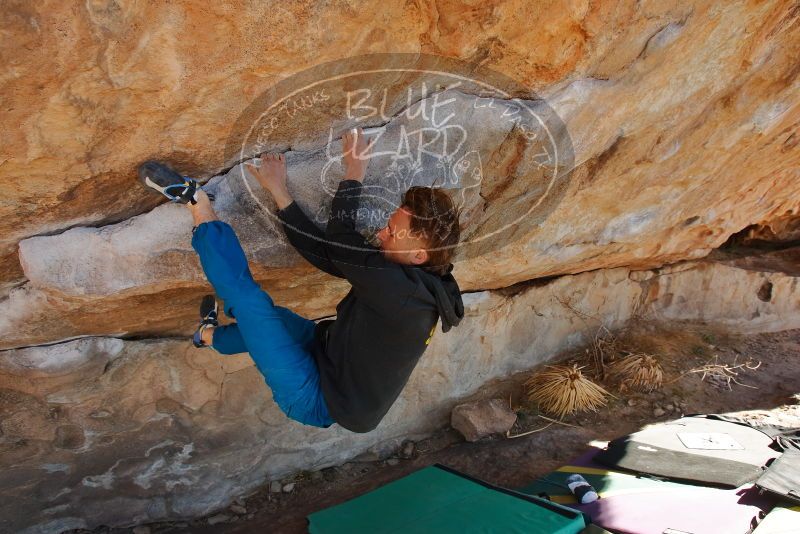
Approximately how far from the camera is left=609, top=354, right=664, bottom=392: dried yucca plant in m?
4.14

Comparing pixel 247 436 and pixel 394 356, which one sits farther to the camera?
pixel 247 436

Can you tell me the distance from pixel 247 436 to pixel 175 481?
0.38m

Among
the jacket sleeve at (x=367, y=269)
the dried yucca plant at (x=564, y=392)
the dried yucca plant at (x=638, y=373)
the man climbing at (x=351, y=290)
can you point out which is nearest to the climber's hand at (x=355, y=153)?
the man climbing at (x=351, y=290)

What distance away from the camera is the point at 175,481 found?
9.19ft

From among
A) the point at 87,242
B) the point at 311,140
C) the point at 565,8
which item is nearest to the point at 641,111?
the point at 565,8

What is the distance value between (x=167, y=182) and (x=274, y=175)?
13.5 inches

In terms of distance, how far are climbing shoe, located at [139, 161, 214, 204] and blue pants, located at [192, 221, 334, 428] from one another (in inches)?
4.7

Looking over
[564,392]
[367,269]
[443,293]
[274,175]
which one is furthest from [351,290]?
[564,392]

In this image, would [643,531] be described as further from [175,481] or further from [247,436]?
[175,481]

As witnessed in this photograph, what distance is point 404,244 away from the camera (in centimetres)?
186

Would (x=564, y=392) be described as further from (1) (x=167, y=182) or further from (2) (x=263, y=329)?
(1) (x=167, y=182)

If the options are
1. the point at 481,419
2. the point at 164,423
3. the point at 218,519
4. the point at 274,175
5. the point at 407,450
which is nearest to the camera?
the point at 274,175

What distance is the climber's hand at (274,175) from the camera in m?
2.00

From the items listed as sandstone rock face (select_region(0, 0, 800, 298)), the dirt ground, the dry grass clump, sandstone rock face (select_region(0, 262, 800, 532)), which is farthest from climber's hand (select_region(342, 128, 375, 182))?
the dry grass clump
